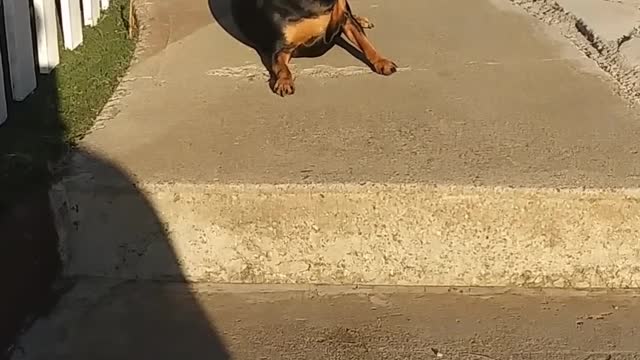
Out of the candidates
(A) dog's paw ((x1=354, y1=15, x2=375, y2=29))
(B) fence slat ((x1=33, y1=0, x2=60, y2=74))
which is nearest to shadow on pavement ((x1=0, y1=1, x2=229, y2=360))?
(B) fence slat ((x1=33, y1=0, x2=60, y2=74))

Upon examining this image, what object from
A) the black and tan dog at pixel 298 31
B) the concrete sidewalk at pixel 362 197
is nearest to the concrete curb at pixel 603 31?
the concrete sidewalk at pixel 362 197

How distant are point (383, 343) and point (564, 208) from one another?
68cm

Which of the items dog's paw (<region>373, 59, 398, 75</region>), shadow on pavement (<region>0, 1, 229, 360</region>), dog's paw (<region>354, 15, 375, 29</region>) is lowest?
shadow on pavement (<region>0, 1, 229, 360</region>)

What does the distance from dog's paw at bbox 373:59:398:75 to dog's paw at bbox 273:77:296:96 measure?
14.0 inches

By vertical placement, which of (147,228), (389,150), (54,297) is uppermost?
(389,150)

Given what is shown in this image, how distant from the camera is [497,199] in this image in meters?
3.00

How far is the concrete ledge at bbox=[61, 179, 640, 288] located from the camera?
301 centimetres

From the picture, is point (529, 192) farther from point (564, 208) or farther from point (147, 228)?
point (147, 228)

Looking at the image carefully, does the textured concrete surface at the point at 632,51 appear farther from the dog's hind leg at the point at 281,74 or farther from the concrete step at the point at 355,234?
the dog's hind leg at the point at 281,74

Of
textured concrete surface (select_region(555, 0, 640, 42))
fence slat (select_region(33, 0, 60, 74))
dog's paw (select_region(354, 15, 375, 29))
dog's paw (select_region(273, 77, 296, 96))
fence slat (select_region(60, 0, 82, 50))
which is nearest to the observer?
dog's paw (select_region(273, 77, 296, 96))

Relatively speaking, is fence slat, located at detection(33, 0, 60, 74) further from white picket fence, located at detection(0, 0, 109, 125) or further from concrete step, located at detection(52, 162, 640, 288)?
concrete step, located at detection(52, 162, 640, 288)

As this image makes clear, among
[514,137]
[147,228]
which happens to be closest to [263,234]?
[147,228]

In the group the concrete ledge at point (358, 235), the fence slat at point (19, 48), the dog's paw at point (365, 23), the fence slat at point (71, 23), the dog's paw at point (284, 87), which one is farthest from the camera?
the dog's paw at point (365, 23)

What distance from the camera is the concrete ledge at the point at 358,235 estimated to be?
301 centimetres
